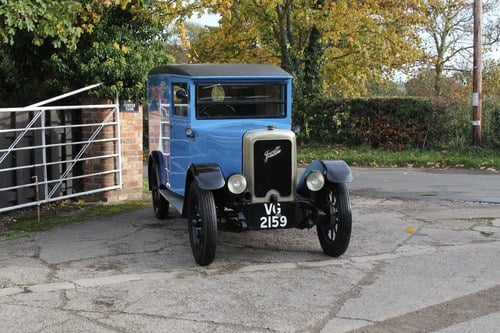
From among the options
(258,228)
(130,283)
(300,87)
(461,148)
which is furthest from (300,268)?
(300,87)

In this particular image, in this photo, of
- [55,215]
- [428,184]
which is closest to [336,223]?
[55,215]

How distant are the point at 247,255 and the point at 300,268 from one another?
78 cm

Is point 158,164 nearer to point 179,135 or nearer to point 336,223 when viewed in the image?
point 179,135

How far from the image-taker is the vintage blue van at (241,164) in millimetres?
6152

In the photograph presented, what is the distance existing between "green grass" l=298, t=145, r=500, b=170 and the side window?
10.6 meters

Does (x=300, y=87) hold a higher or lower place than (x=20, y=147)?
higher

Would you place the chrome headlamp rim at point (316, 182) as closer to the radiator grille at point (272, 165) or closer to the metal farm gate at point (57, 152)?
the radiator grille at point (272, 165)

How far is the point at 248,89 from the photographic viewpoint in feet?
23.7

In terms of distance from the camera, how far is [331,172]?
20.9ft

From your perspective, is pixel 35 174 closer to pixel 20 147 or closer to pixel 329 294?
pixel 20 147

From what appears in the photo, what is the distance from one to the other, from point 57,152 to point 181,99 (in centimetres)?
355

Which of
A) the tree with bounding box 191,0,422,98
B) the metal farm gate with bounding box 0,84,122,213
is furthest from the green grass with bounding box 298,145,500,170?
the metal farm gate with bounding box 0,84,122,213

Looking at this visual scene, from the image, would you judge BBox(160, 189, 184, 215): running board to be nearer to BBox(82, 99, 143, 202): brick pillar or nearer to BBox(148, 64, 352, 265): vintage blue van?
BBox(148, 64, 352, 265): vintage blue van

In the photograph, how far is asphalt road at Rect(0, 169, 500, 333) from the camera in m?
4.59
